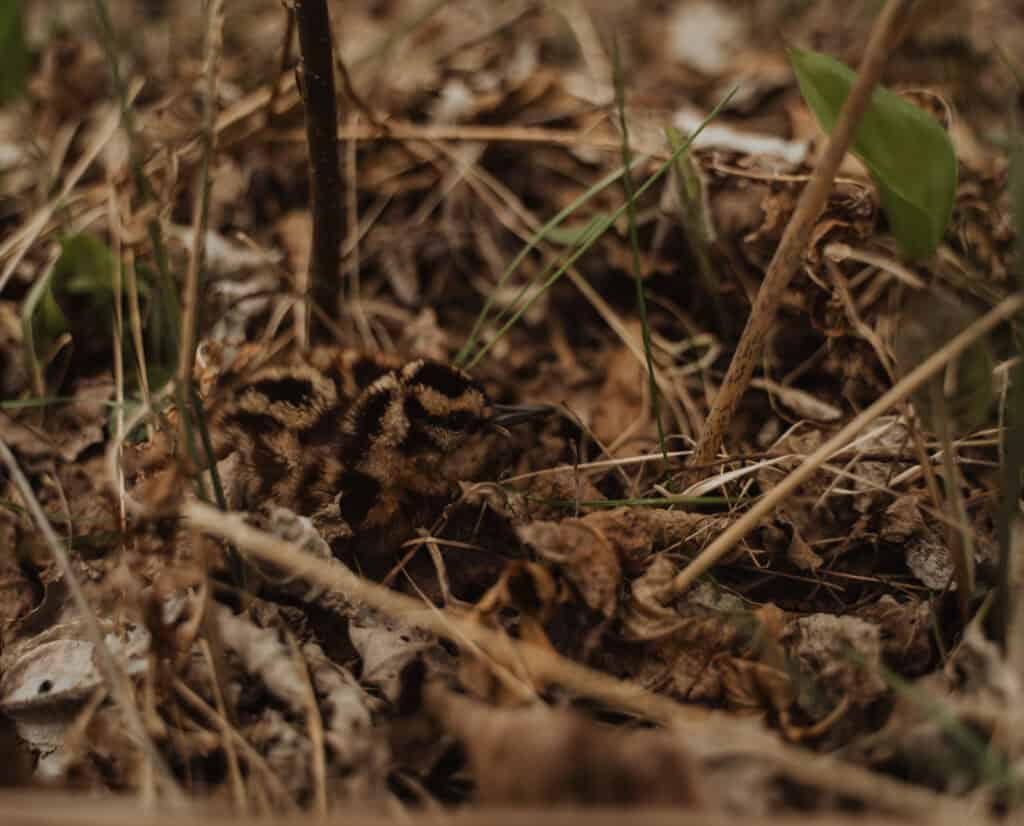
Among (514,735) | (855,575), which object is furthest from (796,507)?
(514,735)

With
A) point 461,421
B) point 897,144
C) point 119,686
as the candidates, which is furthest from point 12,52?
point 897,144

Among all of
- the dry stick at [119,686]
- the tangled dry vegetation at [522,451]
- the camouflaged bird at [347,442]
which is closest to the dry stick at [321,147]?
the tangled dry vegetation at [522,451]

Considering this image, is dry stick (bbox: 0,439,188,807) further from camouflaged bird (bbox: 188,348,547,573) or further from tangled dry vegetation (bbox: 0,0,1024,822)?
camouflaged bird (bbox: 188,348,547,573)

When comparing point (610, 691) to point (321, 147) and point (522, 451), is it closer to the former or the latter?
point (522, 451)

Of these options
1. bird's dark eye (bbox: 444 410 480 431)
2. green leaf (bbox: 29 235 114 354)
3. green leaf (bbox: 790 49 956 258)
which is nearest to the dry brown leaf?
bird's dark eye (bbox: 444 410 480 431)

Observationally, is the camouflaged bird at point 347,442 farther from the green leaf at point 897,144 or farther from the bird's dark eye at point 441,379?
the green leaf at point 897,144
